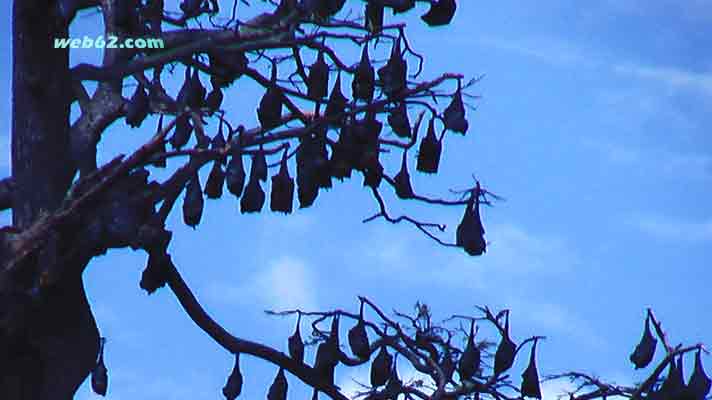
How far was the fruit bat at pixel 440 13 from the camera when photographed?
12.0 metres

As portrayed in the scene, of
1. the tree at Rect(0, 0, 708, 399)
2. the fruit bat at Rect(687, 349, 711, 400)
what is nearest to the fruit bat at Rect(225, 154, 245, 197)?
the tree at Rect(0, 0, 708, 399)

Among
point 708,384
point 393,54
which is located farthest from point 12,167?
point 708,384

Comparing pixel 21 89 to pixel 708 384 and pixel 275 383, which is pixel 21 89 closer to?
pixel 275 383

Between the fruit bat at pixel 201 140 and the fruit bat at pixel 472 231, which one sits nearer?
the fruit bat at pixel 201 140

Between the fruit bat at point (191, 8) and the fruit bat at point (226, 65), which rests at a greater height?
the fruit bat at point (191, 8)

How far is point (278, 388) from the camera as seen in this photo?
12734 millimetres

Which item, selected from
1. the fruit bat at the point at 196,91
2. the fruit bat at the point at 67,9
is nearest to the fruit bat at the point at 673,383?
the fruit bat at the point at 196,91

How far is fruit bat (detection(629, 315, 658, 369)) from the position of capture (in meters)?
12.9

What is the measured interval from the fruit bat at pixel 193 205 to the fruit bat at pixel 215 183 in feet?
0.80

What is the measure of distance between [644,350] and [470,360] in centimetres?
146

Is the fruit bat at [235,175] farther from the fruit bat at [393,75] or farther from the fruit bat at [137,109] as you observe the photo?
the fruit bat at [393,75]

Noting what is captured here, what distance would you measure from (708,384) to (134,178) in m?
4.86

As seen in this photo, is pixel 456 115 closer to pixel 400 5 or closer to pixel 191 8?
pixel 400 5

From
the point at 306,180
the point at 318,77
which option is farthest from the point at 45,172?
the point at 318,77
